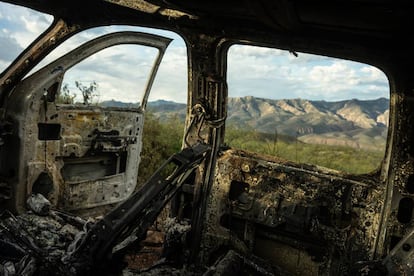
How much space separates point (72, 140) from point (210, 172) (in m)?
1.62

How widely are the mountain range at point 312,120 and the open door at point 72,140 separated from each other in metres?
0.86

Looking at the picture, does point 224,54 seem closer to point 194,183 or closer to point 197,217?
point 194,183

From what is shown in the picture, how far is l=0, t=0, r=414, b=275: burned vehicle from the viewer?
2.85 metres

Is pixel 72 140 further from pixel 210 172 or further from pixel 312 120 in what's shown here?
pixel 312 120

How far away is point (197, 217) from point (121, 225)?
4.73 feet

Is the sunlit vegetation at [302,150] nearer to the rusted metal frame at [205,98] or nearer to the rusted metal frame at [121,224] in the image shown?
the rusted metal frame at [205,98]

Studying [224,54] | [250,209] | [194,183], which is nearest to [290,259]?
[250,209]

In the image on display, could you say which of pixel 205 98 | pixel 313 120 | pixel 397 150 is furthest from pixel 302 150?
pixel 397 150

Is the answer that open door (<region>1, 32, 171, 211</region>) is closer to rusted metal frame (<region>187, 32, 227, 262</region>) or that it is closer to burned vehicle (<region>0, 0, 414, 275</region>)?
burned vehicle (<region>0, 0, 414, 275</region>)

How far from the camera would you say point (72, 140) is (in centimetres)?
Answer: 448

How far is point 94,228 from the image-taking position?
8.71 ft

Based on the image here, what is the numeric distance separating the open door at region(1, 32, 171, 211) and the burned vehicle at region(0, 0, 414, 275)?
14mm

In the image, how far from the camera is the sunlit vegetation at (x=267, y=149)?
15.0ft

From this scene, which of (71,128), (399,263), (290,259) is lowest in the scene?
(290,259)
